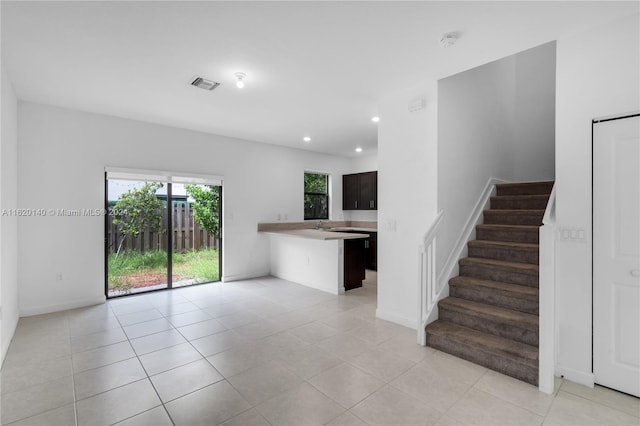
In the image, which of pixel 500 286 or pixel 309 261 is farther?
pixel 309 261

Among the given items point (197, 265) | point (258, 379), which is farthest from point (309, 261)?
point (258, 379)

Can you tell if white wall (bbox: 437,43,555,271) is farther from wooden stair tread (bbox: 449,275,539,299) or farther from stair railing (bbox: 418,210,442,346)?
wooden stair tread (bbox: 449,275,539,299)

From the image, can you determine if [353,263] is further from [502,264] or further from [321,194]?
[321,194]

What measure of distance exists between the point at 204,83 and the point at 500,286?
12.2 feet

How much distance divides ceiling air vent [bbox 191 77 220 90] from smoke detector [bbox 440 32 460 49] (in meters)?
2.28

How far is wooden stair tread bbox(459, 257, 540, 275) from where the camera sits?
9.78 feet

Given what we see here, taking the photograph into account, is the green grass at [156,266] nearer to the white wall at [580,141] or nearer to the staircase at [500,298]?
the staircase at [500,298]

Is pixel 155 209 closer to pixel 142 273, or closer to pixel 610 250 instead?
pixel 142 273

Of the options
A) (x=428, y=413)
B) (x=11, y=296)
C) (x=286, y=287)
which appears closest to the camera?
(x=428, y=413)

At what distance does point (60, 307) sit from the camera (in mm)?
4039

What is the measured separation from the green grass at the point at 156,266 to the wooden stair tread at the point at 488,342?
13.4 ft

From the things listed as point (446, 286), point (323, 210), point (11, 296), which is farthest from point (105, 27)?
point (323, 210)

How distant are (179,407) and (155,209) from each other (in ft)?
12.0

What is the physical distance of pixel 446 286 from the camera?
3305 mm
